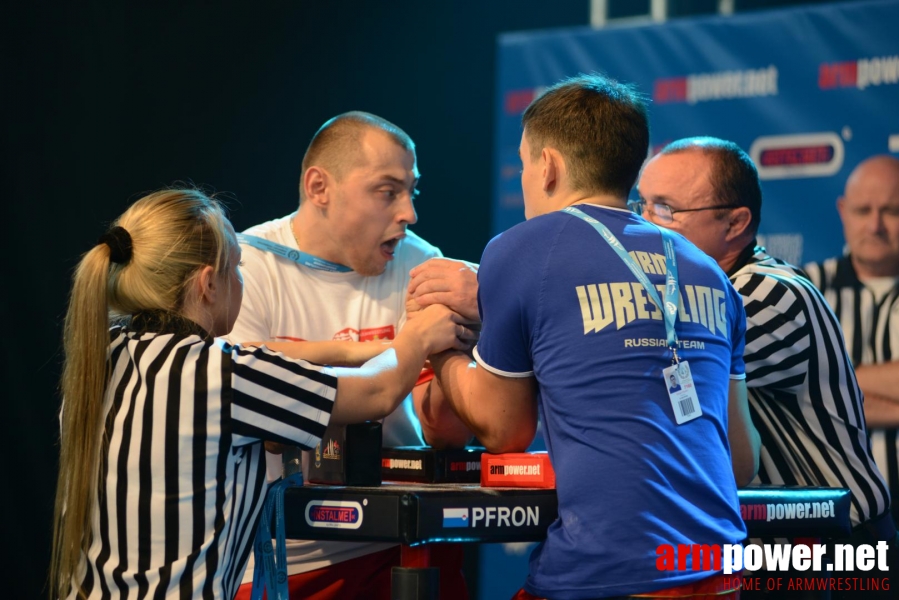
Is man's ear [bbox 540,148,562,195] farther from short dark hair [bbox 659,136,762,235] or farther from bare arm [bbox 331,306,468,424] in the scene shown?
short dark hair [bbox 659,136,762,235]

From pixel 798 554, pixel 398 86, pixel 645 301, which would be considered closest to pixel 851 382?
pixel 798 554

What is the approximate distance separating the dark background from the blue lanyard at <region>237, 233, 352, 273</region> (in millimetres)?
2272

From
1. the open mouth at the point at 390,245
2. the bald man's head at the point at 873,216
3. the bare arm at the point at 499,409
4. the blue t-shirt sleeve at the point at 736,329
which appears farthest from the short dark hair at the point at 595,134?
the bald man's head at the point at 873,216

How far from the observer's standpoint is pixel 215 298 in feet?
6.72

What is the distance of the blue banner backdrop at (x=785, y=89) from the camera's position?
397cm

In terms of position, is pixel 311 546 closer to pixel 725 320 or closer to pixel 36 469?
pixel 725 320

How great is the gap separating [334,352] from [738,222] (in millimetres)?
1225

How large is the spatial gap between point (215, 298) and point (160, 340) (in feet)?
0.63

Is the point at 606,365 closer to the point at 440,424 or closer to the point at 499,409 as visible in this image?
the point at 499,409

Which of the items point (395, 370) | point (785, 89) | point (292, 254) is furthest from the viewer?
point (785, 89)

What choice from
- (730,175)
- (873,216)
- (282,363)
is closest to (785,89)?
(873,216)

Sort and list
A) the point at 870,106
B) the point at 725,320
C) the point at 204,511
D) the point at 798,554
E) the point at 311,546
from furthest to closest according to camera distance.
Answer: the point at 870,106 < the point at 311,546 < the point at 798,554 < the point at 725,320 < the point at 204,511

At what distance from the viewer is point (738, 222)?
9.32 feet

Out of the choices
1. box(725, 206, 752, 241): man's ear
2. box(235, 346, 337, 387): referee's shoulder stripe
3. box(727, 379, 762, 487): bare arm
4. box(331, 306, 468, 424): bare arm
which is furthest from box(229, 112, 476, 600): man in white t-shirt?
box(725, 206, 752, 241): man's ear
